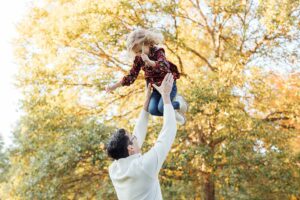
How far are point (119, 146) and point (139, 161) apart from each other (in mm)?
134

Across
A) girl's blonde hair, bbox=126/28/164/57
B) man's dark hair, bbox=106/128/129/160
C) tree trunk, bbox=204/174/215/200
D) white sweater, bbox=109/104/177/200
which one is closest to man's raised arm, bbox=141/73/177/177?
white sweater, bbox=109/104/177/200

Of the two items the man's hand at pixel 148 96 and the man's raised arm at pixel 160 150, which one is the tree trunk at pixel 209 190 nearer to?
the man's hand at pixel 148 96

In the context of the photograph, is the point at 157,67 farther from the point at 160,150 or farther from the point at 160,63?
the point at 160,150

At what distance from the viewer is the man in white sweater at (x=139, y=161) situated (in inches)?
→ 88.4

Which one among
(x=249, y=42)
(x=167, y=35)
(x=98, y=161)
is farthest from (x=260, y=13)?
(x=98, y=161)

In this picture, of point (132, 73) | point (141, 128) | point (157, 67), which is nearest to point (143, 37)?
point (157, 67)

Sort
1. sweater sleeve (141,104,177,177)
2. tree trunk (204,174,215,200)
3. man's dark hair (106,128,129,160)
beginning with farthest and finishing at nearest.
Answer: tree trunk (204,174,215,200)
man's dark hair (106,128,129,160)
sweater sleeve (141,104,177,177)

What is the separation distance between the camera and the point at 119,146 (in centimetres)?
235

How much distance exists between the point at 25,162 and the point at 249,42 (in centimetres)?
512

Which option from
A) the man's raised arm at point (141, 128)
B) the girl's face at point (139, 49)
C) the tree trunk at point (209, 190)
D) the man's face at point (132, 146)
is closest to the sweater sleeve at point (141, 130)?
the man's raised arm at point (141, 128)

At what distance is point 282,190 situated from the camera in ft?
28.9

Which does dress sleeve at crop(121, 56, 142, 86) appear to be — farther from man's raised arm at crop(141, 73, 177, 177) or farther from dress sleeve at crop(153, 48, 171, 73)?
man's raised arm at crop(141, 73, 177, 177)

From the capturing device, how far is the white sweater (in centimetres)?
224

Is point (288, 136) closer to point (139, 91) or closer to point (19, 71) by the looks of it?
point (139, 91)
